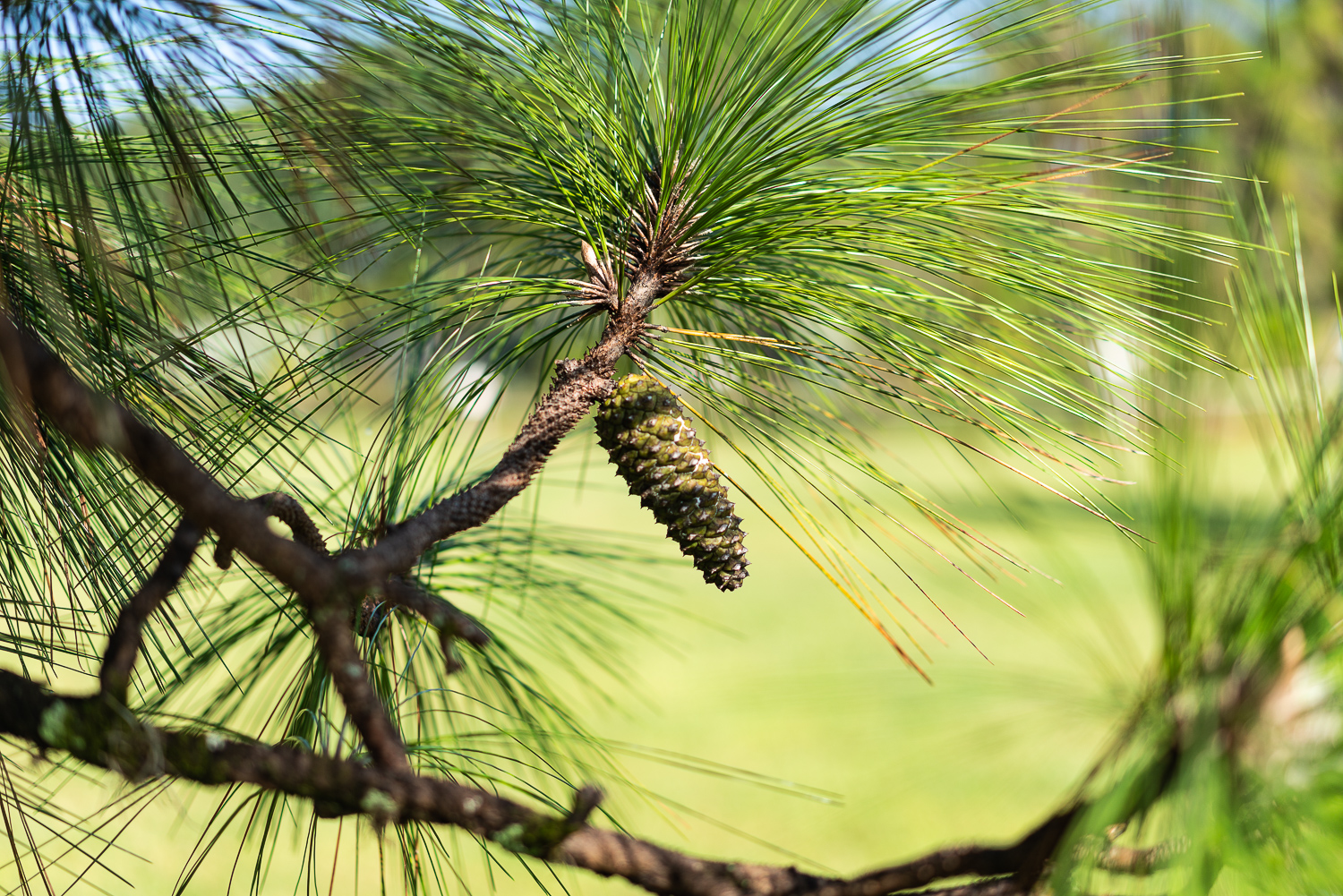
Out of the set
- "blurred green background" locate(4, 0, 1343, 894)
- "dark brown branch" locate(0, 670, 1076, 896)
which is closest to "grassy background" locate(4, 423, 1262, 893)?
"blurred green background" locate(4, 0, 1343, 894)

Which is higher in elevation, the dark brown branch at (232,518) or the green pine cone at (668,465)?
the dark brown branch at (232,518)

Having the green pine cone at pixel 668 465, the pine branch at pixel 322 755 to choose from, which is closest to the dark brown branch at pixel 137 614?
the pine branch at pixel 322 755

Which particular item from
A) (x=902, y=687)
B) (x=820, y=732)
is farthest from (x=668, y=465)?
(x=820, y=732)

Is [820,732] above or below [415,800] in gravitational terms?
below

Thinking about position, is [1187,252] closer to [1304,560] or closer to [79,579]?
[1304,560]

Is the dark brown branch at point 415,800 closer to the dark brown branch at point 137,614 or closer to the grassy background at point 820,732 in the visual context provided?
the dark brown branch at point 137,614

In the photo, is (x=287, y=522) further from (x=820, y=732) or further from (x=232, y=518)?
(x=820, y=732)
